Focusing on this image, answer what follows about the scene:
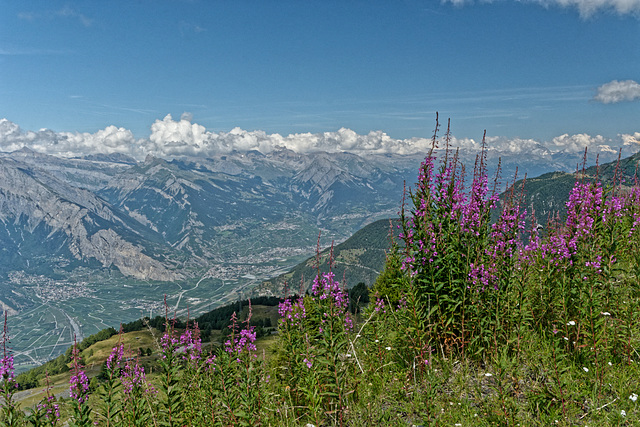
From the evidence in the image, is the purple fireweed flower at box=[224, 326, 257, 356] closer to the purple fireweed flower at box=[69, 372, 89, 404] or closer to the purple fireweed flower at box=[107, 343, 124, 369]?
the purple fireweed flower at box=[107, 343, 124, 369]

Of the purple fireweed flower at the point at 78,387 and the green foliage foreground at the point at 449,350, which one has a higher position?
the green foliage foreground at the point at 449,350

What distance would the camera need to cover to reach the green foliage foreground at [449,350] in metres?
5.34

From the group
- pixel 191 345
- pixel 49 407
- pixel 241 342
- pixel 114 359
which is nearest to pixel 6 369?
pixel 49 407

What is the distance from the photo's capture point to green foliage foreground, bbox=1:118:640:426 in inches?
210

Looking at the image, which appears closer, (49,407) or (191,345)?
(49,407)

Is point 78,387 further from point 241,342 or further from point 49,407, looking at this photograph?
point 241,342

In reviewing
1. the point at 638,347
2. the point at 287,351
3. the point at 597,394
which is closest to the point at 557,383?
the point at 597,394

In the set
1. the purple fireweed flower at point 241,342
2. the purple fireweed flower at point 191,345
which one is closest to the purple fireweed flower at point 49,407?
the purple fireweed flower at point 191,345

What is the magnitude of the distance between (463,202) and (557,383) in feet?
11.7

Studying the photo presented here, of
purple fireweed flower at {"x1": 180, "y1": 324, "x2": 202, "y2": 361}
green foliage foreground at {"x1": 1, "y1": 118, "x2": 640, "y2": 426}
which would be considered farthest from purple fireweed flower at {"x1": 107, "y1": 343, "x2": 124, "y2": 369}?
purple fireweed flower at {"x1": 180, "y1": 324, "x2": 202, "y2": 361}

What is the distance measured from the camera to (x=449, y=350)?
6797 millimetres

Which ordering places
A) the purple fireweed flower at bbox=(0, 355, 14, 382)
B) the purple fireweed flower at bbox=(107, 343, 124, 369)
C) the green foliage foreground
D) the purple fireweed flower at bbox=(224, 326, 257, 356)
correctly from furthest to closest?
the purple fireweed flower at bbox=(0, 355, 14, 382), the purple fireweed flower at bbox=(224, 326, 257, 356), the purple fireweed flower at bbox=(107, 343, 124, 369), the green foliage foreground

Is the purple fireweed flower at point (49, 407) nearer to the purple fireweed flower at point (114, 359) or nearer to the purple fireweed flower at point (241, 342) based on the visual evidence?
the purple fireweed flower at point (114, 359)

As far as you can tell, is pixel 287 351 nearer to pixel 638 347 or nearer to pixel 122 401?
pixel 122 401
